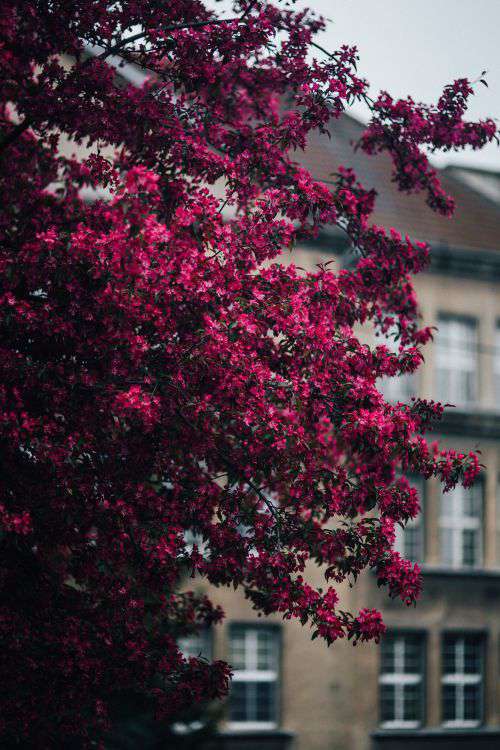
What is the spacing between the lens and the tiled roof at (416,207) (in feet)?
74.1

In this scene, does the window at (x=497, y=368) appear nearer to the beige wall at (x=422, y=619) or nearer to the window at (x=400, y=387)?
the beige wall at (x=422, y=619)

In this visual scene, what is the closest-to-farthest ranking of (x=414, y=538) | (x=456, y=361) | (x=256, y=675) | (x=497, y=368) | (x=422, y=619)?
(x=256, y=675)
(x=422, y=619)
(x=414, y=538)
(x=456, y=361)
(x=497, y=368)

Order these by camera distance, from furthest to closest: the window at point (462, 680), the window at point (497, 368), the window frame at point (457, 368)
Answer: the window at point (497, 368) → the window frame at point (457, 368) → the window at point (462, 680)

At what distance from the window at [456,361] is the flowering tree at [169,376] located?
50.1 feet

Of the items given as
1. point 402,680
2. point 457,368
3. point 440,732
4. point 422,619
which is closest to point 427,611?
point 422,619

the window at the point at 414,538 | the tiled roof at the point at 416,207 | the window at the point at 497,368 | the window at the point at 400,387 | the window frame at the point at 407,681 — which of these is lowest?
the window frame at the point at 407,681

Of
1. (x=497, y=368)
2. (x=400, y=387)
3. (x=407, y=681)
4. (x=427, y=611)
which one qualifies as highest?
(x=497, y=368)

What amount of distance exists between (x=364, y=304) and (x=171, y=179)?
72.7 inches

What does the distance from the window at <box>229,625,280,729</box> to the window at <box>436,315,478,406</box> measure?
263 inches

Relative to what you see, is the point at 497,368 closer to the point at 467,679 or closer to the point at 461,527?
the point at 461,527

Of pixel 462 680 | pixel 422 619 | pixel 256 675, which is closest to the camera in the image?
pixel 256 675

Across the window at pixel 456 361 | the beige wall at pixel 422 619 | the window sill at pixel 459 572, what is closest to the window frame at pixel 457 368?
the window at pixel 456 361

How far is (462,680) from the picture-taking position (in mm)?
22609

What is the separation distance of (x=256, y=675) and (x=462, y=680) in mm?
4565
